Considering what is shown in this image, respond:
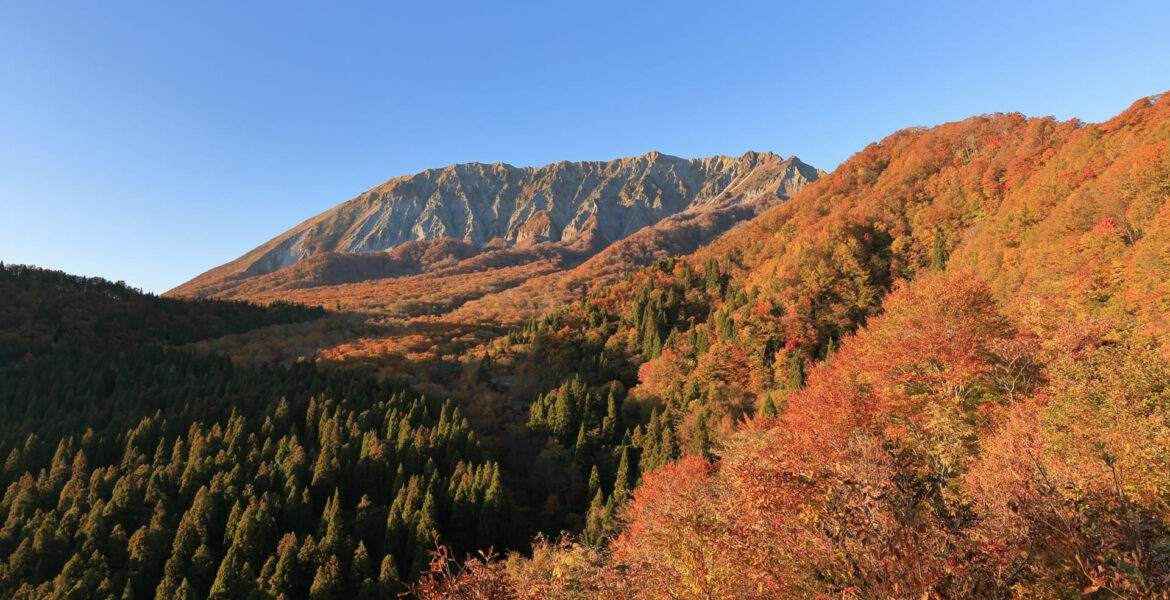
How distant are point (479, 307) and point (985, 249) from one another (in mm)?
135500

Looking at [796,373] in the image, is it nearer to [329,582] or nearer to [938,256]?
[938,256]

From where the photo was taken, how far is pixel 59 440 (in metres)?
60.9

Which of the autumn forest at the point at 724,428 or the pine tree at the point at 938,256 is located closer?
the autumn forest at the point at 724,428

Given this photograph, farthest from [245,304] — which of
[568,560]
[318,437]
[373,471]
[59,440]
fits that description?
[568,560]

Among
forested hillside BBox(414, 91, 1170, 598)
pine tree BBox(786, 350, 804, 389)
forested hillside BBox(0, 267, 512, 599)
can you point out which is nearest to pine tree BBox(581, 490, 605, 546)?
forested hillside BBox(414, 91, 1170, 598)

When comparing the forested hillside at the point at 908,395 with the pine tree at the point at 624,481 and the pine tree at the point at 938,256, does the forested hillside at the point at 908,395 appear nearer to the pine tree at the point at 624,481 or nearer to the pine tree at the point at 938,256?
the pine tree at the point at 624,481

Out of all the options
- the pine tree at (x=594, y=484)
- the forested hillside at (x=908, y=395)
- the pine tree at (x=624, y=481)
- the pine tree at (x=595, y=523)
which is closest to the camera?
the forested hillside at (x=908, y=395)

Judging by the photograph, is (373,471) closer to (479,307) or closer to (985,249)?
(985,249)

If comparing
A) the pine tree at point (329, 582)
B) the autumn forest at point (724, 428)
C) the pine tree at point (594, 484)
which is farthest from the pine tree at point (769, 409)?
the pine tree at point (329, 582)

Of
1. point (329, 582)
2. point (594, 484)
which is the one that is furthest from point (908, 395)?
point (329, 582)

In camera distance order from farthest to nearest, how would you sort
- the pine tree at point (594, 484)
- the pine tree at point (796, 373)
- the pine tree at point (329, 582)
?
the pine tree at point (594, 484)
the pine tree at point (796, 373)
the pine tree at point (329, 582)

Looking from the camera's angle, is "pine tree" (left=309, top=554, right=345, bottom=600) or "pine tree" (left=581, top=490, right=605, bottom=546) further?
"pine tree" (left=581, top=490, right=605, bottom=546)

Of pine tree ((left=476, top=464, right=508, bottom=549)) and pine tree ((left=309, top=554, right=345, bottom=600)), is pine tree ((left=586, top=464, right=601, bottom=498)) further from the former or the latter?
pine tree ((left=309, top=554, right=345, bottom=600))

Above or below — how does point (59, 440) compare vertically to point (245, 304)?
below
